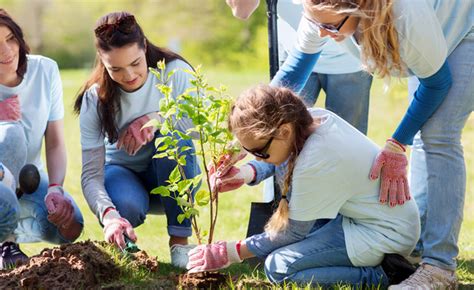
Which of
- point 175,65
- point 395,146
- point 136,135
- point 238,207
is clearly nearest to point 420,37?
point 395,146

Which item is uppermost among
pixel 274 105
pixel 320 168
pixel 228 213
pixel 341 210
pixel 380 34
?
pixel 380 34

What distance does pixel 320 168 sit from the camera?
3.38 m

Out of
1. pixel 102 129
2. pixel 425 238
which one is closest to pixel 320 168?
pixel 425 238

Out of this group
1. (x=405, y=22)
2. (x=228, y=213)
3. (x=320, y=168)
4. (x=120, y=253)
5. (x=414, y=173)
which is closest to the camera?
(x=405, y=22)

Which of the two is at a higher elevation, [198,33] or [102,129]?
[102,129]

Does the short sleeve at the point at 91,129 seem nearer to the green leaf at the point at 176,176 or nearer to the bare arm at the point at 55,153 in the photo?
the bare arm at the point at 55,153

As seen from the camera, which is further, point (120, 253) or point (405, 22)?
point (120, 253)

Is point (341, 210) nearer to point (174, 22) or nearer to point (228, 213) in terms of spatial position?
point (228, 213)

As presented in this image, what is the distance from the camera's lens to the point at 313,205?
3.40m

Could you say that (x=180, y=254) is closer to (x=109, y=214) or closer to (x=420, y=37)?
(x=109, y=214)

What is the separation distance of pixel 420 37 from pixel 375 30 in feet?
0.55

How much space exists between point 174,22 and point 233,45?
1.47 metres

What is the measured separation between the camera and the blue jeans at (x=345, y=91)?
4.53 meters

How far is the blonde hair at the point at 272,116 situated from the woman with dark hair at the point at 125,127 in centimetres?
76
